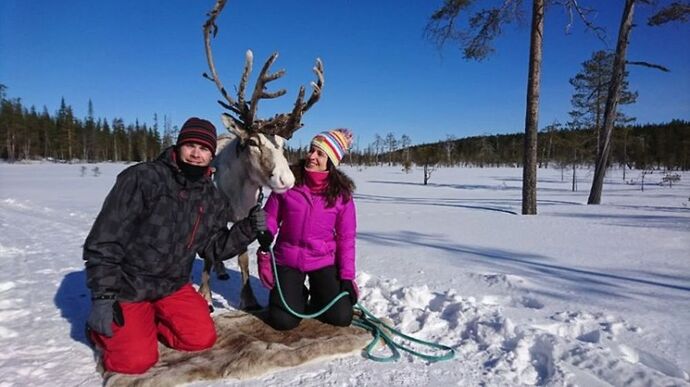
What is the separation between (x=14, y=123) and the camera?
5162cm

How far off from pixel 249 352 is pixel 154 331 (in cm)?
69

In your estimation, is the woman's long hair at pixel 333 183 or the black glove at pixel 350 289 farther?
the woman's long hair at pixel 333 183

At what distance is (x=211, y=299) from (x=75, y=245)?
3.82m

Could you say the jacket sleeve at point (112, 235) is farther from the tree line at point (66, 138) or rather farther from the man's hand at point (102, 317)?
the tree line at point (66, 138)

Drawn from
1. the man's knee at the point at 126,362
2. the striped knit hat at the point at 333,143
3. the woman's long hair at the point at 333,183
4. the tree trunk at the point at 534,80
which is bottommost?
the man's knee at the point at 126,362

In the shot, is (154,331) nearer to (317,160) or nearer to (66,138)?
(317,160)

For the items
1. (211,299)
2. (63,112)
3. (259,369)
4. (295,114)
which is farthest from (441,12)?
(63,112)

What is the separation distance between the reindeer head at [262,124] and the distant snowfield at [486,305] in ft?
4.72

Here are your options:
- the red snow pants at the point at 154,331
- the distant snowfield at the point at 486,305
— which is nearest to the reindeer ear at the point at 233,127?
the red snow pants at the point at 154,331

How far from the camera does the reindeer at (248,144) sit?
145 inches

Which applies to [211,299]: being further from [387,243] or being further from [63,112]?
[63,112]

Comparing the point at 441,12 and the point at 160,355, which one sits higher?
the point at 441,12

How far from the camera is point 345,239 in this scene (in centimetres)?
350

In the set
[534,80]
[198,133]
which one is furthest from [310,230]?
[534,80]
